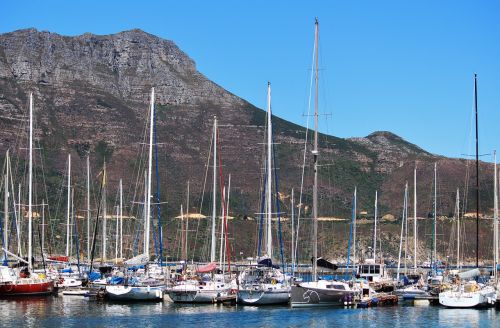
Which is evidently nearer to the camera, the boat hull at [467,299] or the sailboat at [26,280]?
the boat hull at [467,299]

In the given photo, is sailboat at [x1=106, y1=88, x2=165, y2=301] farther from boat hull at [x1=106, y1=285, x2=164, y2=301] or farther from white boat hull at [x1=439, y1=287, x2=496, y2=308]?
white boat hull at [x1=439, y1=287, x2=496, y2=308]

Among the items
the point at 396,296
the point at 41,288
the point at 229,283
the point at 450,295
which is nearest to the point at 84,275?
the point at 41,288

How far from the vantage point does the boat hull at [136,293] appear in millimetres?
61000

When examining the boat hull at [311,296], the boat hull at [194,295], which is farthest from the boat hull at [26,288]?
the boat hull at [311,296]

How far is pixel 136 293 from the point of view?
200ft

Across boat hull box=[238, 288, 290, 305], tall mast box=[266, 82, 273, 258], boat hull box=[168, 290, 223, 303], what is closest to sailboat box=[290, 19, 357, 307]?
boat hull box=[238, 288, 290, 305]

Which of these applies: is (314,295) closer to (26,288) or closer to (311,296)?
(311,296)

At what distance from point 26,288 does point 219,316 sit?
59.6ft

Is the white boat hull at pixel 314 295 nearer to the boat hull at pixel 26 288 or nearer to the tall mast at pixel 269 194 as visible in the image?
the tall mast at pixel 269 194

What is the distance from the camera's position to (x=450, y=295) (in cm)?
5831

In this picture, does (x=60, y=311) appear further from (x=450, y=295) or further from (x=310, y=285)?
(x=450, y=295)

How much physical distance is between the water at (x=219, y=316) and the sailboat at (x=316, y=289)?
1.92 ft

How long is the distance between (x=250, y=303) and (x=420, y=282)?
59.8 feet

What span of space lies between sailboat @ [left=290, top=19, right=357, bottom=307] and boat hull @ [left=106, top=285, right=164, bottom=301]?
448 inches
